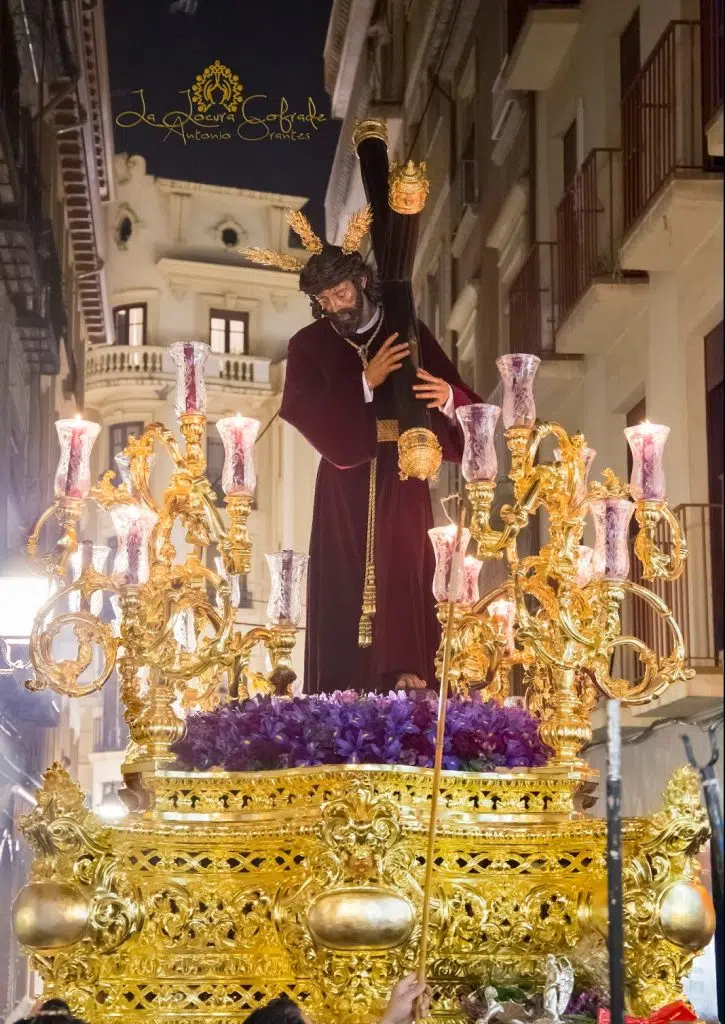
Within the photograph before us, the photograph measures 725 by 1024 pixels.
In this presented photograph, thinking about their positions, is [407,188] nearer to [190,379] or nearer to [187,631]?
[190,379]

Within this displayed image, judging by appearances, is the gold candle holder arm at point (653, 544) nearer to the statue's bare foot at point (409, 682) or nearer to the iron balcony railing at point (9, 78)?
the statue's bare foot at point (409, 682)

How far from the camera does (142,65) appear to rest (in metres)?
13.3

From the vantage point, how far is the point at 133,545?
211 inches

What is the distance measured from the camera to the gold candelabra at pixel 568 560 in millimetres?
5309

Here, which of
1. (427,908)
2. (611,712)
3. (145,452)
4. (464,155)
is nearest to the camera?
(611,712)

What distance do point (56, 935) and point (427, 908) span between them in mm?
984

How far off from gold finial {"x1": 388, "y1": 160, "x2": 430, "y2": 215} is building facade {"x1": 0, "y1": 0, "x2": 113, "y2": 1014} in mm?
3581

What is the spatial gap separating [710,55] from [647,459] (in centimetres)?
469

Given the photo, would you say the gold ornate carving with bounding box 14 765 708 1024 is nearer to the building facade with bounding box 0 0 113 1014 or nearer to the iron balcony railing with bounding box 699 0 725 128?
the building facade with bounding box 0 0 113 1014

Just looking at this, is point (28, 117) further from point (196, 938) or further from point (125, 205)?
point (196, 938)

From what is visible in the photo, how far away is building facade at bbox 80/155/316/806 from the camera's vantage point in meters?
16.7

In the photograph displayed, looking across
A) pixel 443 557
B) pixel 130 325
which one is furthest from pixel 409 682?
pixel 130 325

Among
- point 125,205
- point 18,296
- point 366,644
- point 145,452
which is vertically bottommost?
point 366,644

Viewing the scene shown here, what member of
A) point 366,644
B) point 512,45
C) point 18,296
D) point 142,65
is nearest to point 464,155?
point 512,45
